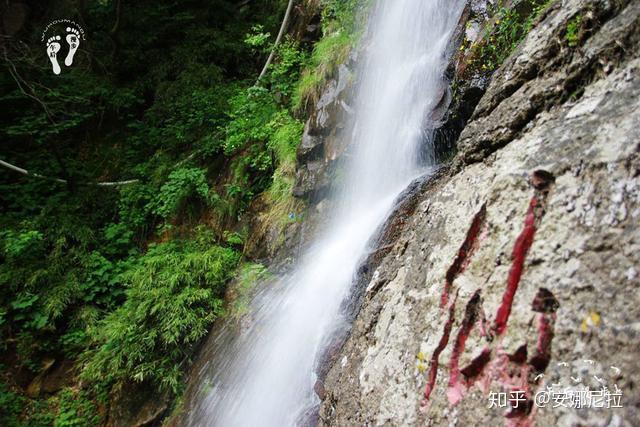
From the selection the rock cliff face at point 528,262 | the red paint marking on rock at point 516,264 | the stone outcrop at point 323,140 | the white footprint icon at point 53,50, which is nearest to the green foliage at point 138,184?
the stone outcrop at point 323,140

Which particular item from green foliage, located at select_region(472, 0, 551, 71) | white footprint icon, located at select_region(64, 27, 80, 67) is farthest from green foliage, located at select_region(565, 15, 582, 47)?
white footprint icon, located at select_region(64, 27, 80, 67)

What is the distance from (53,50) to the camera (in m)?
8.68

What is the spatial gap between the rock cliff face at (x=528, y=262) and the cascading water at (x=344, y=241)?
3.17ft

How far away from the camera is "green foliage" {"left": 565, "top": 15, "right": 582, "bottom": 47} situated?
6.20 ft

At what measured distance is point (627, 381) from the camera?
1.06m

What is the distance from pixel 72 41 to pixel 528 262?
425 inches

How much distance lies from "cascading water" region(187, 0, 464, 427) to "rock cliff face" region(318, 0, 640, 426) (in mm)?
965

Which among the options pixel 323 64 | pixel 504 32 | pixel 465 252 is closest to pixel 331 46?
pixel 323 64

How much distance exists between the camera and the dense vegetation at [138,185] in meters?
4.70

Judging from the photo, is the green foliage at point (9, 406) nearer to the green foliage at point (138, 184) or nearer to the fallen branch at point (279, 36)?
the green foliage at point (138, 184)

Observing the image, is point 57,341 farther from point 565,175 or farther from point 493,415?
point 565,175

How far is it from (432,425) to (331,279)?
6.84 ft

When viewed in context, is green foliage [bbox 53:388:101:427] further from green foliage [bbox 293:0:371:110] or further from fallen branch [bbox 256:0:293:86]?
fallen branch [bbox 256:0:293:86]

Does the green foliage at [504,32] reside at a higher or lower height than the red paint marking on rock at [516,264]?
higher
